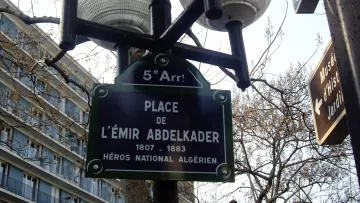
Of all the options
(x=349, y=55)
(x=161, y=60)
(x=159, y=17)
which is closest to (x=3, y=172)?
(x=159, y=17)

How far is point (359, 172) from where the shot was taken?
1857 millimetres

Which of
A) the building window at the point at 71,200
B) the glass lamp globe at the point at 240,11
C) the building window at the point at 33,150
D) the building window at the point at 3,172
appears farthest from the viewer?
the building window at the point at 71,200

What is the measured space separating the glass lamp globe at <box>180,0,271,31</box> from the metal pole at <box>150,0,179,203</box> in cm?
14

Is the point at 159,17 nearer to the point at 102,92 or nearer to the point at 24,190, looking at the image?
the point at 102,92

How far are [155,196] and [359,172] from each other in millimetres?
1036

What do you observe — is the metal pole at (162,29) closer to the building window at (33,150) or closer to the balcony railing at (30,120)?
the balcony railing at (30,120)

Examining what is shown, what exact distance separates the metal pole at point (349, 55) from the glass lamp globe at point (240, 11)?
101 centimetres

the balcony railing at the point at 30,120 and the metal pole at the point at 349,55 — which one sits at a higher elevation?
the balcony railing at the point at 30,120

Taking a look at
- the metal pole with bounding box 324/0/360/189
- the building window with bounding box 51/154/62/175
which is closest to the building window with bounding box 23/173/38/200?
the building window with bounding box 51/154/62/175

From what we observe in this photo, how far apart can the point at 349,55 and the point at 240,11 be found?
48.3 inches

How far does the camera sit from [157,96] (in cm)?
254

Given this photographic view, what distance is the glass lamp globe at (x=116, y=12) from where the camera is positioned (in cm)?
334

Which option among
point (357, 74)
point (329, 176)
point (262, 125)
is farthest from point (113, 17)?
point (329, 176)

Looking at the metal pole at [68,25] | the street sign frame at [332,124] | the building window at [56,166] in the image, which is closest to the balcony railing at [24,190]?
the building window at [56,166]
